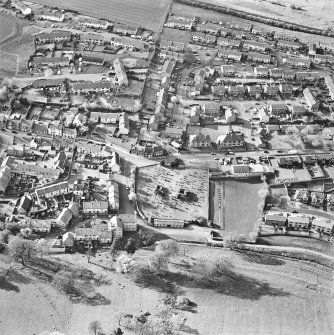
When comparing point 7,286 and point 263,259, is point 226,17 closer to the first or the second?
point 263,259

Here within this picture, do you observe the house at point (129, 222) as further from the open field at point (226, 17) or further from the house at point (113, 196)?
the open field at point (226, 17)

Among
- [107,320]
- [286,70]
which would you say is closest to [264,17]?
[286,70]

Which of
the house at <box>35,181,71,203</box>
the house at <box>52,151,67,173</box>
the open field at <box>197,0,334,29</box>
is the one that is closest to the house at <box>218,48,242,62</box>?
the open field at <box>197,0,334,29</box>

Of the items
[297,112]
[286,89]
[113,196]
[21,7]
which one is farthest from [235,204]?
[21,7]

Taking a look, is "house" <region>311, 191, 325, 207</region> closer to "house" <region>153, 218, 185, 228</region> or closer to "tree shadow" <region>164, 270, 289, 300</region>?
"tree shadow" <region>164, 270, 289, 300</region>

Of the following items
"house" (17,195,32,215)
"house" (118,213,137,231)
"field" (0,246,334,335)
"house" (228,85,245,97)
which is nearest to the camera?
"field" (0,246,334,335)
